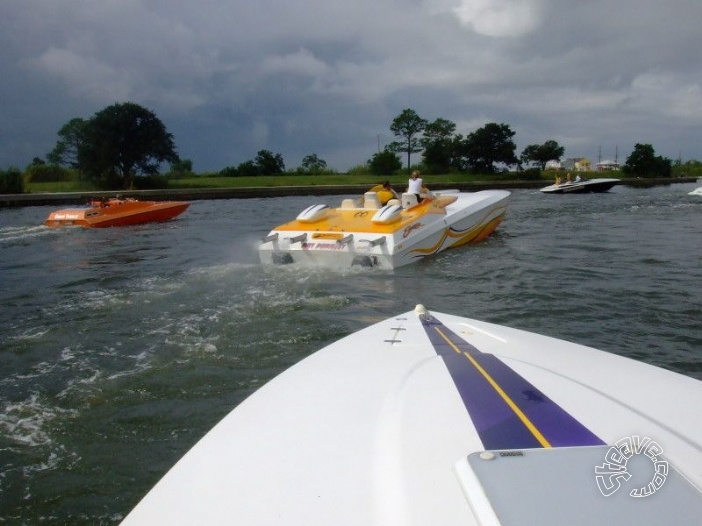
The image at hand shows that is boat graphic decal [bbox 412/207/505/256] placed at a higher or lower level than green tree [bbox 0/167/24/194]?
lower

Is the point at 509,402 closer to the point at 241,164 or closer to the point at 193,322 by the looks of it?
the point at 193,322

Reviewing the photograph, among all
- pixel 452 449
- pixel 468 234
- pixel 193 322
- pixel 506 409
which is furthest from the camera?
pixel 468 234

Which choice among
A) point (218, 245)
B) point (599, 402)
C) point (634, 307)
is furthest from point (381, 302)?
point (218, 245)

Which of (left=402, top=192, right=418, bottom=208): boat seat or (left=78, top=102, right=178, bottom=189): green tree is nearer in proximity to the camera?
(left=402, top=192, right=418, bottom=208): boat seat

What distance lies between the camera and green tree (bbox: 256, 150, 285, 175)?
53.9m

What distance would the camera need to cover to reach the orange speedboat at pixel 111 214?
14859mm

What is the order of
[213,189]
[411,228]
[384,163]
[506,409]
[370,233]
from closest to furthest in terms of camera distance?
[506,409]
[370,233]
[411,228]
[213,189]
[384,163]

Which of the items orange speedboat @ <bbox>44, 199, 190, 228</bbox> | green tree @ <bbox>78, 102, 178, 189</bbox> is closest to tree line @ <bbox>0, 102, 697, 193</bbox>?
green tree @ <bbox>78, 102, 178, 189</bbox>

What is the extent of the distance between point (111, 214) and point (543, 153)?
55.8 m

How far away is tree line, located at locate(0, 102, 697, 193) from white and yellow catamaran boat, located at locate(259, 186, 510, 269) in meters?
29.8

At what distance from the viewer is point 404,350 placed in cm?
260

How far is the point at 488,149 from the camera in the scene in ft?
186

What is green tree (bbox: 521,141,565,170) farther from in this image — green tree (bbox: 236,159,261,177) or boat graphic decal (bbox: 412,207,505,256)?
boat graphic decal (bbox: 412,207,505,256)

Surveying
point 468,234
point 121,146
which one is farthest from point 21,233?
point 121,146
